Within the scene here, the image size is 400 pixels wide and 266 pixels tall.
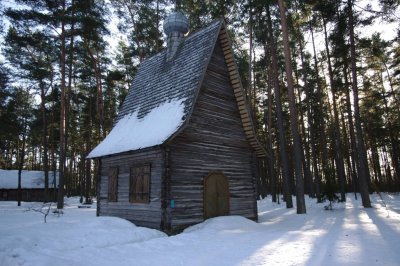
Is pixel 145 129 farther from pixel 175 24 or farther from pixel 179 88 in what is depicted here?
pixel 175 24

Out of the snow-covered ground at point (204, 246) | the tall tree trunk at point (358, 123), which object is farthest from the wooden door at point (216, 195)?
the tall tree trunk at point (358, 123)

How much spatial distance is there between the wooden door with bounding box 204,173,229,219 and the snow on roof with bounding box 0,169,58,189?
1347 inches

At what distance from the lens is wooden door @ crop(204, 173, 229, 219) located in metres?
13.2

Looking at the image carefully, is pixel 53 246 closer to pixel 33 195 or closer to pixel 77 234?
pixel 77 234

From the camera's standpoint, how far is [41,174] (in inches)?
1722

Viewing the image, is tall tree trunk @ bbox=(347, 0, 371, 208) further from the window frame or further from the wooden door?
the window frame

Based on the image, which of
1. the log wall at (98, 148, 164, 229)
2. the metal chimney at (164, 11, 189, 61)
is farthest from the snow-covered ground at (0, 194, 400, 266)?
the metal chimney at (164, 11, 189, 61)

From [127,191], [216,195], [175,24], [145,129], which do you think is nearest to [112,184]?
[127,191]

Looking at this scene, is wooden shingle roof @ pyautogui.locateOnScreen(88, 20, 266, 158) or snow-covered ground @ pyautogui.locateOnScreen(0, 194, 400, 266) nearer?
snow-covered ground @ pyautogui.locateOnScreen(0, 194, 400, 266)

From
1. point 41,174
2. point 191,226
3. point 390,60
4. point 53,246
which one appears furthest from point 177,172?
point 41,174

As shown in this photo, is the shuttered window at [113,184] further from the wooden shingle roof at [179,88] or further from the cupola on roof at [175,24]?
the cupola on roof at [175,24]

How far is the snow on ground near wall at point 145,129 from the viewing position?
40.7 feet

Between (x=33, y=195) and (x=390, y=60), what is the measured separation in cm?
4775

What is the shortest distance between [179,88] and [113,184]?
5.44 m
